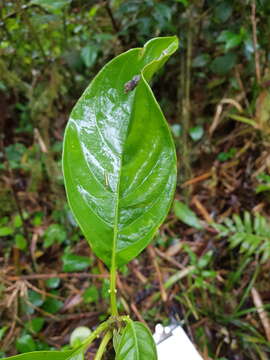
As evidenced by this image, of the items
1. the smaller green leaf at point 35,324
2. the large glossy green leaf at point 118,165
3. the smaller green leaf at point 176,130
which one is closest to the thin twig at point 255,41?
the smaller green leaf at point 176,130

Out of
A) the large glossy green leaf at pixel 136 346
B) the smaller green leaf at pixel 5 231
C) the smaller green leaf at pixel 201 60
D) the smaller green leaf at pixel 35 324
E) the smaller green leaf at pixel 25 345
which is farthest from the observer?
the smaller green leaf at pixel 201 60

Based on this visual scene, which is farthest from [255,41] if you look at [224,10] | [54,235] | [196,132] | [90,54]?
[54,235]

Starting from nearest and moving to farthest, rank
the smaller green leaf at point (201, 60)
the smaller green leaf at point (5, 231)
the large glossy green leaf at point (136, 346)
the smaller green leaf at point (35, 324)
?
the large glossy green leaf at point (136, 346), the smaller green leaf at point (35, 324), the smaller green leaf at point (5, 231), the smaller green leaf at point (201, 60)

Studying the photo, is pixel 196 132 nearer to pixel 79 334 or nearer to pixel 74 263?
pixel 74 263

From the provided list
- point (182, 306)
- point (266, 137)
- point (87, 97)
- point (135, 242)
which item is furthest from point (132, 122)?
point (266, 137)

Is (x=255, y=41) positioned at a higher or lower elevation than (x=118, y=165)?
higher

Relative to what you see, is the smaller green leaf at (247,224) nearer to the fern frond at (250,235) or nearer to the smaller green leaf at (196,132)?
the fern frond at (250,235)

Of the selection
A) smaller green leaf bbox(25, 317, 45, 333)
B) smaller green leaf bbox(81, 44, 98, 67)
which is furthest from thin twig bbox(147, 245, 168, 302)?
smaller green leaf bbox(81, 44, 98, 67)
